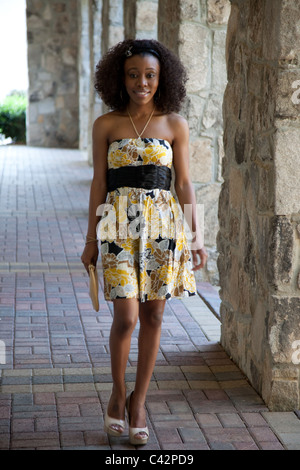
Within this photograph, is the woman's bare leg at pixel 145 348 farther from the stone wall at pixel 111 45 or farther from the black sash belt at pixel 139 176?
the stone wall at pixel 111 45

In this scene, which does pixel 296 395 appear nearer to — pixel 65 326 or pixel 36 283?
pixel 65 326

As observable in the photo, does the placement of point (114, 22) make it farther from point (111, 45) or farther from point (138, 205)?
point (138, 205)

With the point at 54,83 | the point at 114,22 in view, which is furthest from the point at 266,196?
the point at 54,83

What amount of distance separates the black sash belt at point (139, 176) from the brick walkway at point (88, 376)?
948 millimetres

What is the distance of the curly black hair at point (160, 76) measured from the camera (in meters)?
2.61

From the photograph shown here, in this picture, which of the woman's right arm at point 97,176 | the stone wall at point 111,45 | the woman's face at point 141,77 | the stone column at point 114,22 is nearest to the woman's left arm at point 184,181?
the woman's face at point 141,77

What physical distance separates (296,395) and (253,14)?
5.46 feet

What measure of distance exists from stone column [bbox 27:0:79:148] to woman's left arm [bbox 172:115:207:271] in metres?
13.3

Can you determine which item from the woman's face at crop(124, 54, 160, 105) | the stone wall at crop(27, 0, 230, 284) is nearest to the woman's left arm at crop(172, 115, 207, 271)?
the woman's face at crop(124, 54, 160, 105)

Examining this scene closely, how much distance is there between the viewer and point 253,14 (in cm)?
307

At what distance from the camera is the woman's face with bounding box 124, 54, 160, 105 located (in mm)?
2561

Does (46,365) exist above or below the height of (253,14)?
below

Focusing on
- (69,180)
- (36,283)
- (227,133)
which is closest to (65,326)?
(36,283)

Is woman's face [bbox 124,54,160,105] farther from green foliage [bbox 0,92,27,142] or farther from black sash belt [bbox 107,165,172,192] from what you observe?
green foliage [bbox 0,92,27,142]
